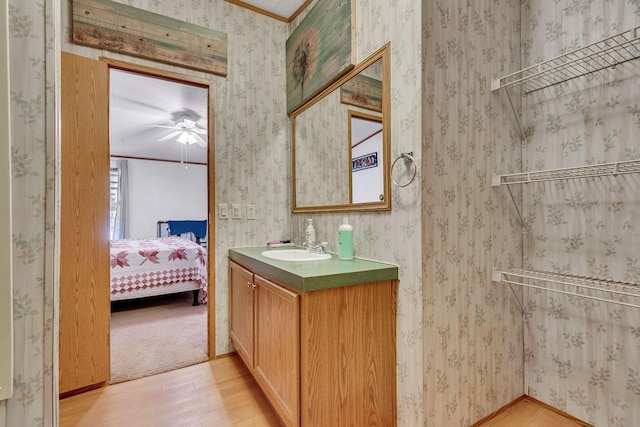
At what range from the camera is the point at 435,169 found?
4.22ft

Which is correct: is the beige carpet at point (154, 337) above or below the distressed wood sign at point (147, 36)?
below

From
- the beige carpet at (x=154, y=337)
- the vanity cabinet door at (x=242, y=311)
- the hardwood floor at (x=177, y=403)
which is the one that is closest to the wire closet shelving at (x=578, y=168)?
the vanity cabinet door at (x=242, y=311)

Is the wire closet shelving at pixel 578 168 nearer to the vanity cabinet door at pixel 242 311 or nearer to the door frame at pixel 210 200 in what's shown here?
the vanity cabinet door at pixel 242 311

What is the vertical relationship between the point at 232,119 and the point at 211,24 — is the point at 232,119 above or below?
below

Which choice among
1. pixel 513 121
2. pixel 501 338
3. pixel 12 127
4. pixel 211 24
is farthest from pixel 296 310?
pixel 211 24

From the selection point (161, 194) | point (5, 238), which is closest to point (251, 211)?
point (5, 238)

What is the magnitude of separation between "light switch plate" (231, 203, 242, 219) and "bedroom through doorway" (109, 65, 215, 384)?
183 mm

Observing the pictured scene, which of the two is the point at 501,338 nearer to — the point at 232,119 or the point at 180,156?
the point at 232,119

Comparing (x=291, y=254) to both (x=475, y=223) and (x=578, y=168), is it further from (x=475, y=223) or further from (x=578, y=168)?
(x=578, y=168)

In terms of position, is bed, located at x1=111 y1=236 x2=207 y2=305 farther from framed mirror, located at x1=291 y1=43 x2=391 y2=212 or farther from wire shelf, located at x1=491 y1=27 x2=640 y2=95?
wire shelf, located at x1=491 y1=27 x2=640 y2=95

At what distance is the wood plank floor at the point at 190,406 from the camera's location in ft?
4.87

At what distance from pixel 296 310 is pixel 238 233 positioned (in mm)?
1226

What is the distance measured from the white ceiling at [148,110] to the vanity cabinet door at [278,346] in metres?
1.80

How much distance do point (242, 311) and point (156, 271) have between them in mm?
1955
